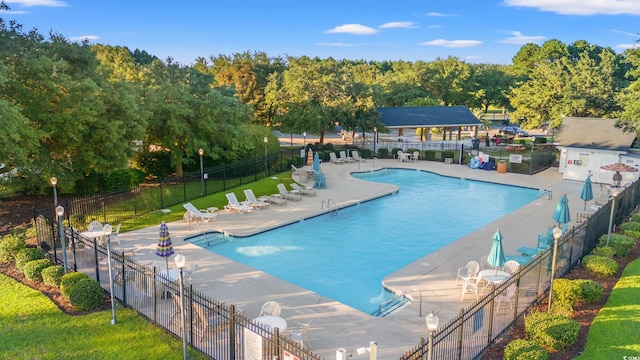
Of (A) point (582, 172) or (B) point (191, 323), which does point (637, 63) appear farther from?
(B) point (191, 323)

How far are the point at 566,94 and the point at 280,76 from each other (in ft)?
76.4

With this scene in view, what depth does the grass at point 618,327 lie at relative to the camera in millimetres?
8992

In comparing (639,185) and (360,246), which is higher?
(639,185)

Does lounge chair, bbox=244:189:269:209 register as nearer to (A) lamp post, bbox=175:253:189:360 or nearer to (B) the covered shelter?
(A) lamp post, bbox=175:253:189:360

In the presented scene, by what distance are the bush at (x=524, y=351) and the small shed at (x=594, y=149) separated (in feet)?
73.3

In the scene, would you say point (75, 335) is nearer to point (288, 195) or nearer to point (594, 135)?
point (288, 195)

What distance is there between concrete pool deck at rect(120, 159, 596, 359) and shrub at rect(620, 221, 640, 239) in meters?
2.65

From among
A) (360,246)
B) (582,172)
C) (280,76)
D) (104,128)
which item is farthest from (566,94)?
(104,128)

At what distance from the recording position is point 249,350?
8430 millimetres

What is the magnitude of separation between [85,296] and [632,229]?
55.6ft

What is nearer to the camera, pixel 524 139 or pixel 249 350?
pixel 249 350

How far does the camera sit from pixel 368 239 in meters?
18.5

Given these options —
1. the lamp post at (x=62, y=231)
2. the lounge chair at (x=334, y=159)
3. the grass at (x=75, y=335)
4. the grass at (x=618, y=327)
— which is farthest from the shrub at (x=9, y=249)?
the lounge chair at (x=334, y=159)

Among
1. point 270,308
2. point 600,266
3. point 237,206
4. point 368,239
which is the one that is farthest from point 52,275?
point 600,266
